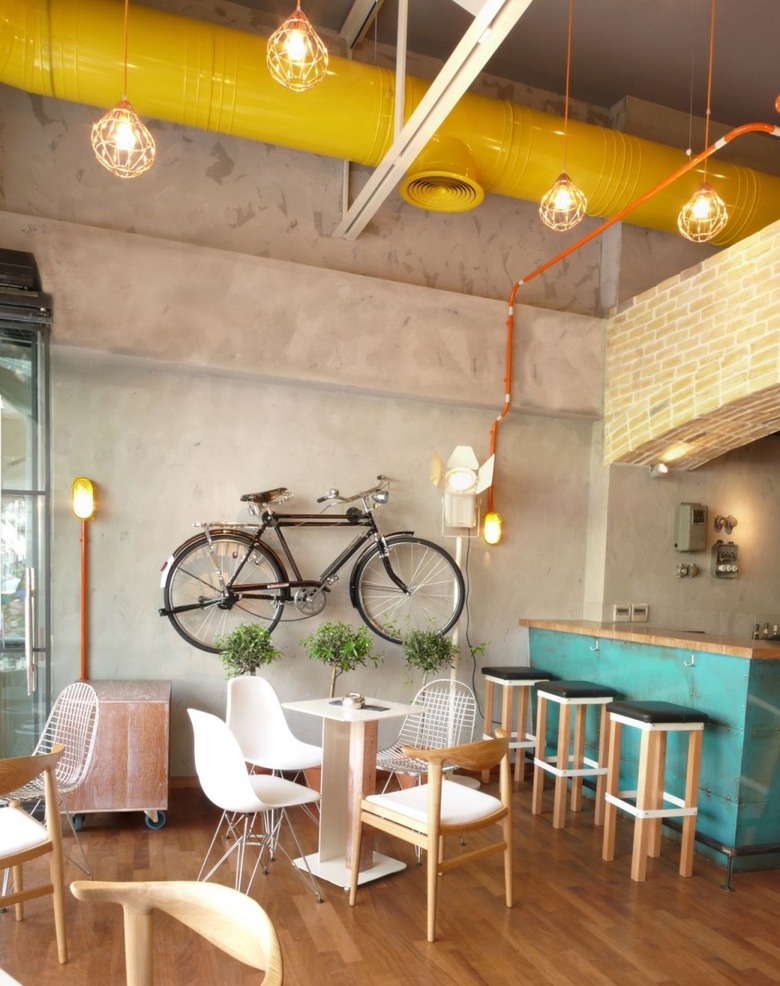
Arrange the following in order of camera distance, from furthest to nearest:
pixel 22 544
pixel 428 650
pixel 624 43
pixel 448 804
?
pixel 624 43 → pixel 428 650 → pixel 22 544 → pixel 448 804

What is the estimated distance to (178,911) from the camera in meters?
1.68

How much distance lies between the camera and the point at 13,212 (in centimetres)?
488

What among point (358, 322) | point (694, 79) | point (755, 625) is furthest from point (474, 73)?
point (755, 625)

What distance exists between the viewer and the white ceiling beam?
3344mm

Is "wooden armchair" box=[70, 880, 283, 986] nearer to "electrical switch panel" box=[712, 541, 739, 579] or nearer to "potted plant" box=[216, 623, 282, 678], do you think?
"potted plant" box=[216, 623, 282, 678]

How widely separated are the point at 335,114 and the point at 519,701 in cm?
415

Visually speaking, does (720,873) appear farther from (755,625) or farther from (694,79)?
(694,79)

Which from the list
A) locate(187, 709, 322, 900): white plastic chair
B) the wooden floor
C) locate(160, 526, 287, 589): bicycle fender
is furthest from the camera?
locate(160, 526, 287, 589): bicycle fender

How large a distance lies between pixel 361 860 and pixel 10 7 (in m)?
4.80

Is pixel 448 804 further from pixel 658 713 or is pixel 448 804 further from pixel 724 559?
pixel 724 559

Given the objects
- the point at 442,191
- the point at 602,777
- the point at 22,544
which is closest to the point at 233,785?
the point at 22,544

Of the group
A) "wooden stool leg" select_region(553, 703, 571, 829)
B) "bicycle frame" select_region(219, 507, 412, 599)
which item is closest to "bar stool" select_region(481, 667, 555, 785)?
"wooden stool leg" select_region(553, 703, 571, 829)

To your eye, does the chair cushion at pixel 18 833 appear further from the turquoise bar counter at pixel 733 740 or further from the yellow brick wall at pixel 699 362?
the yellow brick wall at pixel 699 362

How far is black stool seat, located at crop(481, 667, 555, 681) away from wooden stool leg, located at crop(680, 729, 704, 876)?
1525 mm
